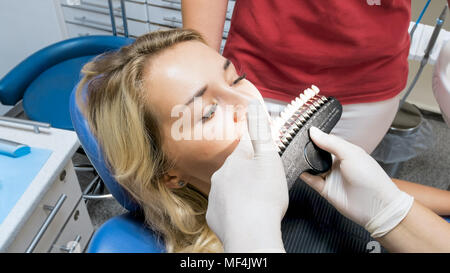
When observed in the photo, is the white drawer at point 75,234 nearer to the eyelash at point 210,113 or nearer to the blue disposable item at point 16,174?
the blue disposable item at point 16,174

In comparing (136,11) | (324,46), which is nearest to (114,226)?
(324,46)

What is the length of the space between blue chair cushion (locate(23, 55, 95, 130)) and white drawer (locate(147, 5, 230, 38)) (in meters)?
0.62

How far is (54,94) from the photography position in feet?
6.06

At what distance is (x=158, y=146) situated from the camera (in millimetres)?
971

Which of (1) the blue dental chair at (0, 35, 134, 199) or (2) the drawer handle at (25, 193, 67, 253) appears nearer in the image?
(2) the drawer handle at (25, 193, 67, 253)

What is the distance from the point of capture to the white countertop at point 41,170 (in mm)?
994

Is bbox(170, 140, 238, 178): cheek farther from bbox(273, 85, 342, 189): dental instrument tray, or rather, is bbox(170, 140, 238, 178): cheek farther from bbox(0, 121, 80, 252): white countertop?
bbox(0, 121, 80, 252): white countertop

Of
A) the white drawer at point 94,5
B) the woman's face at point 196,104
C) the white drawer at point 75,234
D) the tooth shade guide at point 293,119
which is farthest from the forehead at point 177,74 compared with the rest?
the white drawer at point 94,5

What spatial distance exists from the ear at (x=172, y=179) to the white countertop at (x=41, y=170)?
40 centimetres

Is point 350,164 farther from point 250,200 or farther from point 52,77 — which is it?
point 52,77

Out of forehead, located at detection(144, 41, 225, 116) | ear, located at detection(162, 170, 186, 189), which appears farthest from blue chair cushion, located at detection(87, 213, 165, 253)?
forehead, located at detection(144, 41, 225, 116)

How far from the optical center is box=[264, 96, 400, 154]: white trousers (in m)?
1.28
